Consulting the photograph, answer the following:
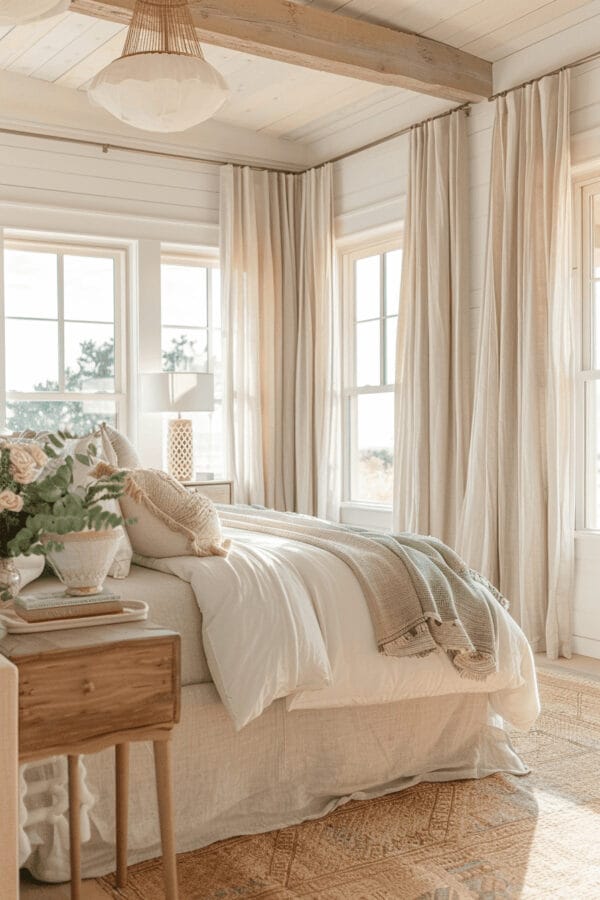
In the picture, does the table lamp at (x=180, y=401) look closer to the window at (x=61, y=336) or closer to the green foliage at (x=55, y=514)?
the window at (x=61, y=336)

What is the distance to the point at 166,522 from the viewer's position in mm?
2736

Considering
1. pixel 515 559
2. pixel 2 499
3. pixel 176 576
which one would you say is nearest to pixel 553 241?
pixel 515 559

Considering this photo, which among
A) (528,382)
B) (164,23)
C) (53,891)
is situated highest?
(164,23)

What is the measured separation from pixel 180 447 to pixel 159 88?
2864mm

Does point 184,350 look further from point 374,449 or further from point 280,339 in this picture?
point 374,449

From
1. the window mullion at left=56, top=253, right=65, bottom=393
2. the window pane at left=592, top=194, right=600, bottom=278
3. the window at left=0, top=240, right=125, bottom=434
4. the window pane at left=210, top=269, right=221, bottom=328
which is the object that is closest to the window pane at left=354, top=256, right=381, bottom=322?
the window pane at left=210, top=269, right=221, bottom=328

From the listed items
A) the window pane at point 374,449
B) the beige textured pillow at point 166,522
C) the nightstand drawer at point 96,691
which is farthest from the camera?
the window pane at point 374,449

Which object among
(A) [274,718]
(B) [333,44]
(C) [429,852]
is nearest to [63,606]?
(A) [274,718]

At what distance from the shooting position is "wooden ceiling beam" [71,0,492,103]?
4113 mm

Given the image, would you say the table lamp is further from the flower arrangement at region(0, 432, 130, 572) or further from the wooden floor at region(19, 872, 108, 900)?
the flower arrangement at region(0, 432, 130, 572)

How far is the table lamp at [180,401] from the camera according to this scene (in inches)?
216

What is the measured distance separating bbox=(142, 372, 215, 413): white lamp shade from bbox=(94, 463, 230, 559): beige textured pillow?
2.75 metres

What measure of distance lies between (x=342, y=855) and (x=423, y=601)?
719 millimetres

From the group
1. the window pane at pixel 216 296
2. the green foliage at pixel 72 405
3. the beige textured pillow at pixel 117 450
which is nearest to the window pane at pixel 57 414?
the green foliage at pixel 72 405
